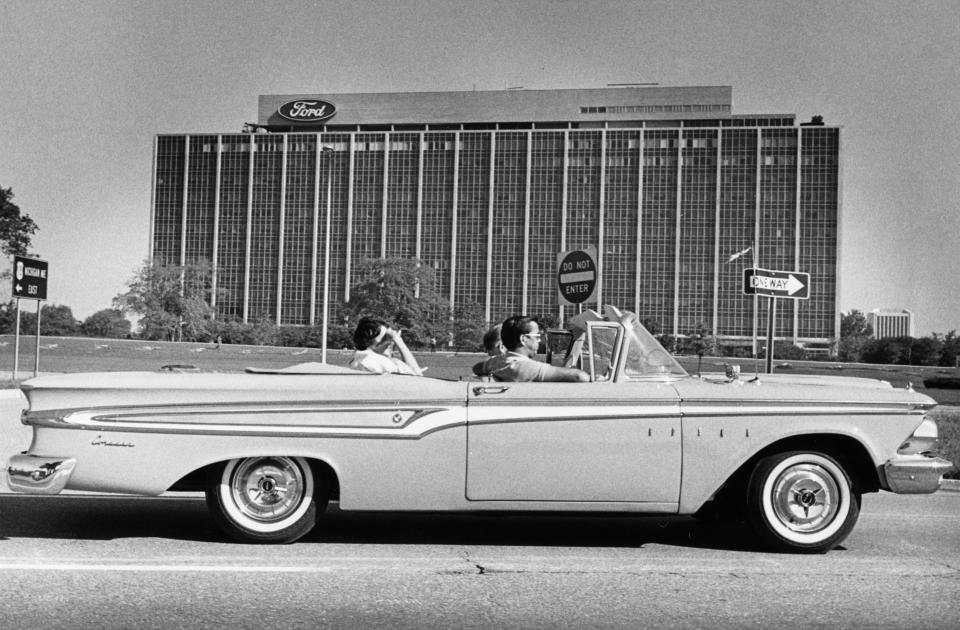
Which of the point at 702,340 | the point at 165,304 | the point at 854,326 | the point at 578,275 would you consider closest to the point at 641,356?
the point at 578,275

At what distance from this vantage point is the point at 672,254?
122688 millimetres

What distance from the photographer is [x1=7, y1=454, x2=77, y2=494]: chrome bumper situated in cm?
541

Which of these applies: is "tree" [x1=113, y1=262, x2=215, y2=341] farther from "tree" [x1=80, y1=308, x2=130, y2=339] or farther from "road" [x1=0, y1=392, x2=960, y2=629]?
"road" [x1=0, y1=392, x2=960, y2=629]

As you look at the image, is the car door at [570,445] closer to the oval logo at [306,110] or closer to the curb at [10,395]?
the curb at [10,395]

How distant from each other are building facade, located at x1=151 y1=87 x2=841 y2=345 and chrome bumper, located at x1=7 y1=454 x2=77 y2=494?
115m

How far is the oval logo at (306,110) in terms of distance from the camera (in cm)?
12800

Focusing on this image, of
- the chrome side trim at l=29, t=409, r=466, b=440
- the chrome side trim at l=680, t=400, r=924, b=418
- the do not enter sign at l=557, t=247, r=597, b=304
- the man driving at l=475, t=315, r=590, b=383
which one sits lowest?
the chrome side trim at l=29, t=409, r=466, b=440

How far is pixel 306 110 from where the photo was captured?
128500mm

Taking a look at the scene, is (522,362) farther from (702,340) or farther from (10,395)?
(702,340)

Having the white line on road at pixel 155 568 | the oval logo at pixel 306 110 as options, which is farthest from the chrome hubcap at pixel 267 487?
the oval logo at pixel 306 110

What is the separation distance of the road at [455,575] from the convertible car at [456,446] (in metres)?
0.32

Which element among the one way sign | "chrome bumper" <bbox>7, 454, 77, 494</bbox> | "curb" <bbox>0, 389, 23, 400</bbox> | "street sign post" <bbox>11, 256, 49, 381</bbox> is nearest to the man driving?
"chrome bumper" <bbox>7, 454, 77, 494</bbox>

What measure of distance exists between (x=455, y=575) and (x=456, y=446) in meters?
0.79

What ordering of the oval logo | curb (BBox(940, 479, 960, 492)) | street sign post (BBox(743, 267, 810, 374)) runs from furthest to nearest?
the oval logo, street sign post (BBox(743, 267, 810, 374)), curb (BBox(940, 479, 960, 492))
